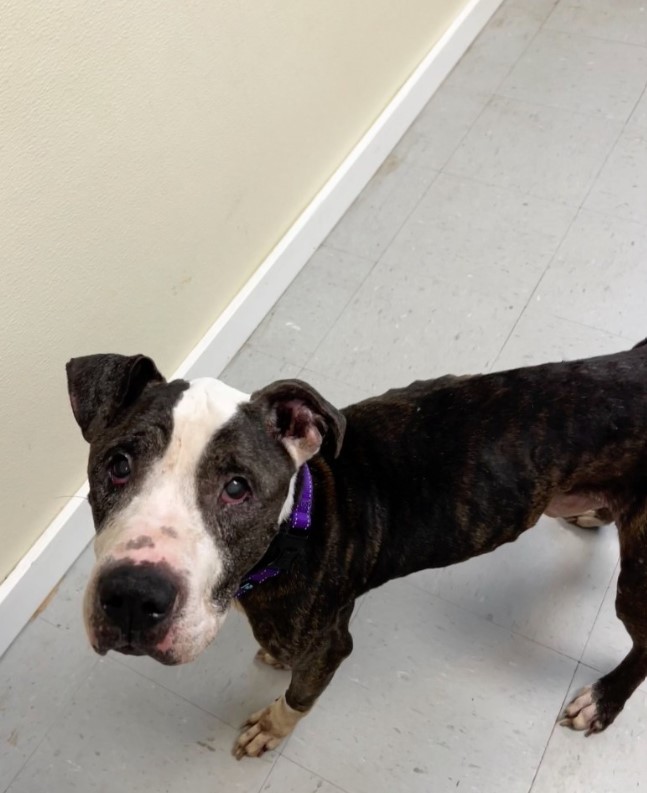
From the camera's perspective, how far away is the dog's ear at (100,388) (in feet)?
5.34

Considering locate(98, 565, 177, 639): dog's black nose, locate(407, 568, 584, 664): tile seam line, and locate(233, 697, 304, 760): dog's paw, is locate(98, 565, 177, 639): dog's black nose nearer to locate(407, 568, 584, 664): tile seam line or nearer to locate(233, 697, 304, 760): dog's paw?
locate(233, 697, 304, 760): dog's paw

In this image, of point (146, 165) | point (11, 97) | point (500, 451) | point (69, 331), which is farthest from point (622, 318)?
point (11, 97)

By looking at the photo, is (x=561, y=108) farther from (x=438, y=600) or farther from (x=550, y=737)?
(x=550, y=737)

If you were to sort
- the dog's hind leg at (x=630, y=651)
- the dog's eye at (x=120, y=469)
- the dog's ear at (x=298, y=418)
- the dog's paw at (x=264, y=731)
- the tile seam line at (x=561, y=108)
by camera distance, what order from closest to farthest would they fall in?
the dog's eye at (x=120, y=469), the dog's ear at (x=298, y=418), the dog's hind leg at (x=630, y=651), the dog's paw at (x=264, y=731), the tile seam line at (x=561, y=108)

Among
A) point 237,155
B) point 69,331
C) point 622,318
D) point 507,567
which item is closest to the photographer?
point 69,331

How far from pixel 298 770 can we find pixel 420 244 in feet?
7.41

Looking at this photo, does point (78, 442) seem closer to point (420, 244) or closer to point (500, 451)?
point (500, 451)

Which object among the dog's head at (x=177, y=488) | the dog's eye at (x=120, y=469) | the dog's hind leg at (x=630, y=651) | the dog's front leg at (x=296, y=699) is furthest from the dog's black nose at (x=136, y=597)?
the dog's hind leg at (x=630, y=651)

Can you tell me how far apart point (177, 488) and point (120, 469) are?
0.46ft

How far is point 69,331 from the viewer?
236 centimetres

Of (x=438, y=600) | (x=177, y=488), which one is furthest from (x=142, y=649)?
(x=438, y=600)

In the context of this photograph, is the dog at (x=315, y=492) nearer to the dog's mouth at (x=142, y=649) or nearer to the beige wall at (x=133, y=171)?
the dog's mouth at (x=142, y=649)

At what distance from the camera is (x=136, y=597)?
1.33 m

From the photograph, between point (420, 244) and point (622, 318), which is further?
point (420, 244)
